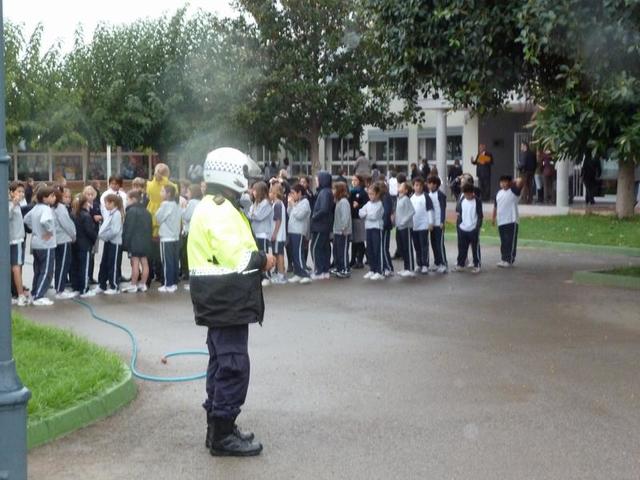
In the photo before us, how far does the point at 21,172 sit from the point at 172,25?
9.03 meters

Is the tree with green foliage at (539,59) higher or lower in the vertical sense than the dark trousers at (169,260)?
higher

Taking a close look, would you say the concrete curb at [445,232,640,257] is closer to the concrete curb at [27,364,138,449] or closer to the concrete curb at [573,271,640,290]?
the concrete curb at [573,271,640,290]

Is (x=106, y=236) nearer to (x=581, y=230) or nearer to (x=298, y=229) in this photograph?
(x=298, y=229)

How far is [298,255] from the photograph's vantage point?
17.9 m

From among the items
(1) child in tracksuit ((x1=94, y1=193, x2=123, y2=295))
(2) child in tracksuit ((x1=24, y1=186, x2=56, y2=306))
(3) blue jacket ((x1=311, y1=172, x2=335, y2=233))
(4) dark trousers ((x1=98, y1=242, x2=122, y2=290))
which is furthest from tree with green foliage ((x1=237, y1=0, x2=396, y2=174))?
(2) child in tracksuit ((x1=24, y1=186, x2=56, y2=306))

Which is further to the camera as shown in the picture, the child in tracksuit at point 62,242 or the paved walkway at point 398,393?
the child in tracksuit at point 62,242

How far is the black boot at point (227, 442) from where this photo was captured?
24.2ft

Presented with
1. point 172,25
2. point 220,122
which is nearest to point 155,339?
point 220,122

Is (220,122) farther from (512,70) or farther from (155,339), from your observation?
(155,339)

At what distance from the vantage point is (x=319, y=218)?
59.3 ft

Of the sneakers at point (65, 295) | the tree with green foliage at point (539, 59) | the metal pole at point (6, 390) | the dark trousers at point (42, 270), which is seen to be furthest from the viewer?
the sneakers at point (65, 295)

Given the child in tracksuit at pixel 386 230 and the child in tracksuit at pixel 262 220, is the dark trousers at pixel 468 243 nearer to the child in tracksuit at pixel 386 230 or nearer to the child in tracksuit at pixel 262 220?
the child in tracksuit at pixel 386 230

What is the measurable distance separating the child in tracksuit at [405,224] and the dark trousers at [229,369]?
11.2 meters

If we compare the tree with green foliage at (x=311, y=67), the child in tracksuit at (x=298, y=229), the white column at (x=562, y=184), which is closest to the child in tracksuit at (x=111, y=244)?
the child in tracksuit at (x=298, y=229)
